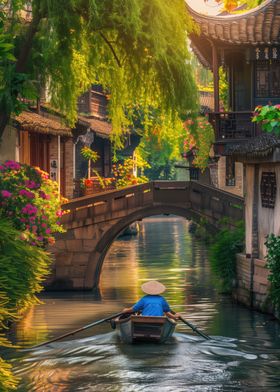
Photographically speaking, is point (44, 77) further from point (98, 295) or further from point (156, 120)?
point (98, 295)

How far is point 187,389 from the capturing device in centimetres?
1847

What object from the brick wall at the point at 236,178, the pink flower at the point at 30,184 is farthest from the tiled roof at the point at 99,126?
the pink flower at the point at 30,184

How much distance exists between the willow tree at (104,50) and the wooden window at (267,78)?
9.32m

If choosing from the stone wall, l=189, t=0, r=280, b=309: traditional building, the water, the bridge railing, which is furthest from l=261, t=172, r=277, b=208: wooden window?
the bridge railing

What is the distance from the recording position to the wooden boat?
21828 mm

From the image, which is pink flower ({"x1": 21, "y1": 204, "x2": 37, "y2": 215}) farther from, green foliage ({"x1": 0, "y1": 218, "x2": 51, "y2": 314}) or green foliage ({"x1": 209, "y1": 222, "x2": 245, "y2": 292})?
green foliage ({"x1": 209, "y1": 222, "x2": 245, "y2": 292})

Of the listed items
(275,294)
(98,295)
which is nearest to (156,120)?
(275,294)

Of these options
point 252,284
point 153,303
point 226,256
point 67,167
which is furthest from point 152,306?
point 67,167

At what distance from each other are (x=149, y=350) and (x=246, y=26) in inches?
471

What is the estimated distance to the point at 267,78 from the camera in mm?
31562

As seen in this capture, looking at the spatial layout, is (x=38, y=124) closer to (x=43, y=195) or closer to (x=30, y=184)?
(x=43, y=195)

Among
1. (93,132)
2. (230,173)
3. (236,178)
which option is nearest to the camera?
(93,132)

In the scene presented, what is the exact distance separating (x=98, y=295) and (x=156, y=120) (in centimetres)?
1225

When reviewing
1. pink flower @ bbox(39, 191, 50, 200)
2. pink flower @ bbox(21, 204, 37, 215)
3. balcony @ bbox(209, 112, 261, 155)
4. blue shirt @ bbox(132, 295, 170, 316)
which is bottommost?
blue shirt @ bbox(132, 295, 170, 316)
